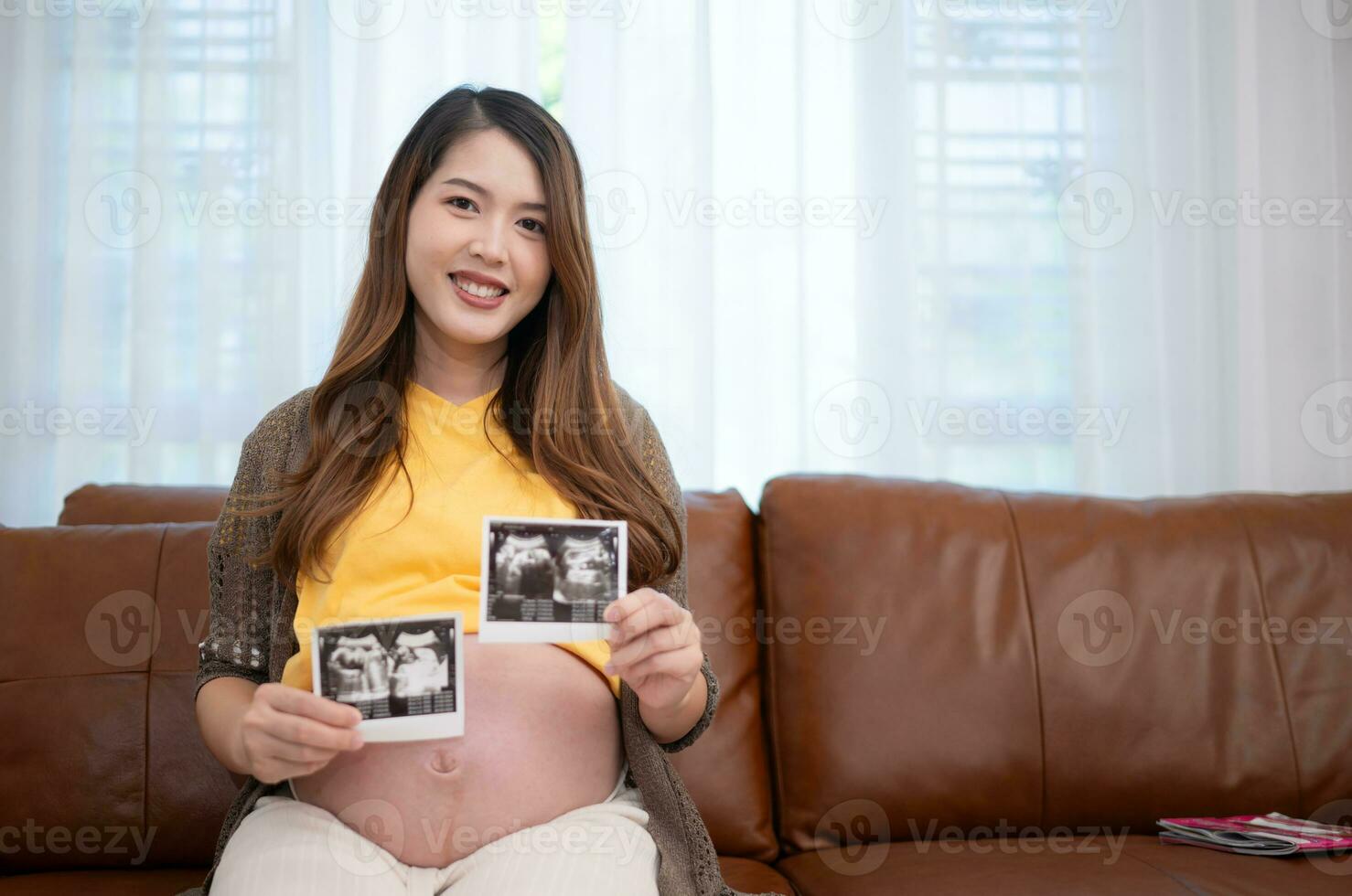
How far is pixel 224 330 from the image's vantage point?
252 centimetres

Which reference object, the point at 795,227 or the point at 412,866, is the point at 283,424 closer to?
the point at 412,866

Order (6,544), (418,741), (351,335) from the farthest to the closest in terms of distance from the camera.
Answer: (6,544)
(351,335)
(418,741)

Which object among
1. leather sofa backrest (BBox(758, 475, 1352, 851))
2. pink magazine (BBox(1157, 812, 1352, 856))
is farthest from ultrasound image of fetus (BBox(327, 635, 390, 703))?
pink magazine (BBox(1157, 812, 1352, 856))

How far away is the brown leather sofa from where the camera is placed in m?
1.69

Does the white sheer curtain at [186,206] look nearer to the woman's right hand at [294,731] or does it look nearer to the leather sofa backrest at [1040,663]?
the leather sofa backrest at [1040,663]

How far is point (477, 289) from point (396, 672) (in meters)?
0.58

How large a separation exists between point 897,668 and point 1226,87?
1858mm

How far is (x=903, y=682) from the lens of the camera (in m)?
1.83

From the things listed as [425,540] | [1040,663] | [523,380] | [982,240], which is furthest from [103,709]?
[982,240]

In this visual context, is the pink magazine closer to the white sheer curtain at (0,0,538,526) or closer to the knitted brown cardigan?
the knitted brown cardigan

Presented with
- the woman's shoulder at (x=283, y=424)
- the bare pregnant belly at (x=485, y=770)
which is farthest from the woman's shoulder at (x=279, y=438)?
the bare pregnant belly at (x=485, y=770)

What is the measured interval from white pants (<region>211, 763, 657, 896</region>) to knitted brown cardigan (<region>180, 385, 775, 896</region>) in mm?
103

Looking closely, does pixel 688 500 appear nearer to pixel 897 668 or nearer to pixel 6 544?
pixel 897 668

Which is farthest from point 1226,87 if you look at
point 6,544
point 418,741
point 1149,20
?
point 6,544
